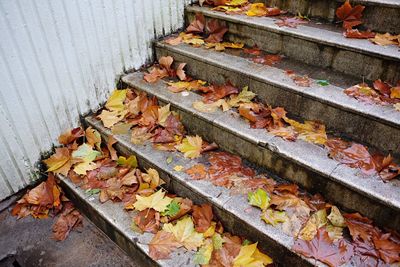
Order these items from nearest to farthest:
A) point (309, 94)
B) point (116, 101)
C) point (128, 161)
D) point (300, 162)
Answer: point (300, 162)
point (309, 94)
point (128, 161)
point (116, 101)

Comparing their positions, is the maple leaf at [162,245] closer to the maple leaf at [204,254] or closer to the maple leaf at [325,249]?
the maple leaf at [204,254]

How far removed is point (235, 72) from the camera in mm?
2896

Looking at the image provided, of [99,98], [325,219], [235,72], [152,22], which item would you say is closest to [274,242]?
[325,219]

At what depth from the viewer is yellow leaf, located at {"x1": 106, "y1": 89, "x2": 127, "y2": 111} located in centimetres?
326

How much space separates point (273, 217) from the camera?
214 centimetres

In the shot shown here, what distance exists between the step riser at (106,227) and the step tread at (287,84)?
1693mm

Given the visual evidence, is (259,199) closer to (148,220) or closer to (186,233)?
(186,233)

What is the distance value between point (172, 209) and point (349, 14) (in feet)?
7.70

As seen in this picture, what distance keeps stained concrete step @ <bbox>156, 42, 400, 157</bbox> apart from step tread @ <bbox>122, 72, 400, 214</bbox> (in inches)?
11.9

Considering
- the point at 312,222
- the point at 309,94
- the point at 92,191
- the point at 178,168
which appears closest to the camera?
the point at 312,222

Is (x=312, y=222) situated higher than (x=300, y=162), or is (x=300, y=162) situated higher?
(x=300, y=162)

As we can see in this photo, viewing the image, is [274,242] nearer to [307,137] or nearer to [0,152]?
[307,137]

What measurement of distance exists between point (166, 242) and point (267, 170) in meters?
0.95

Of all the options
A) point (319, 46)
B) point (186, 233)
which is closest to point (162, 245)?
point (186, 233)
